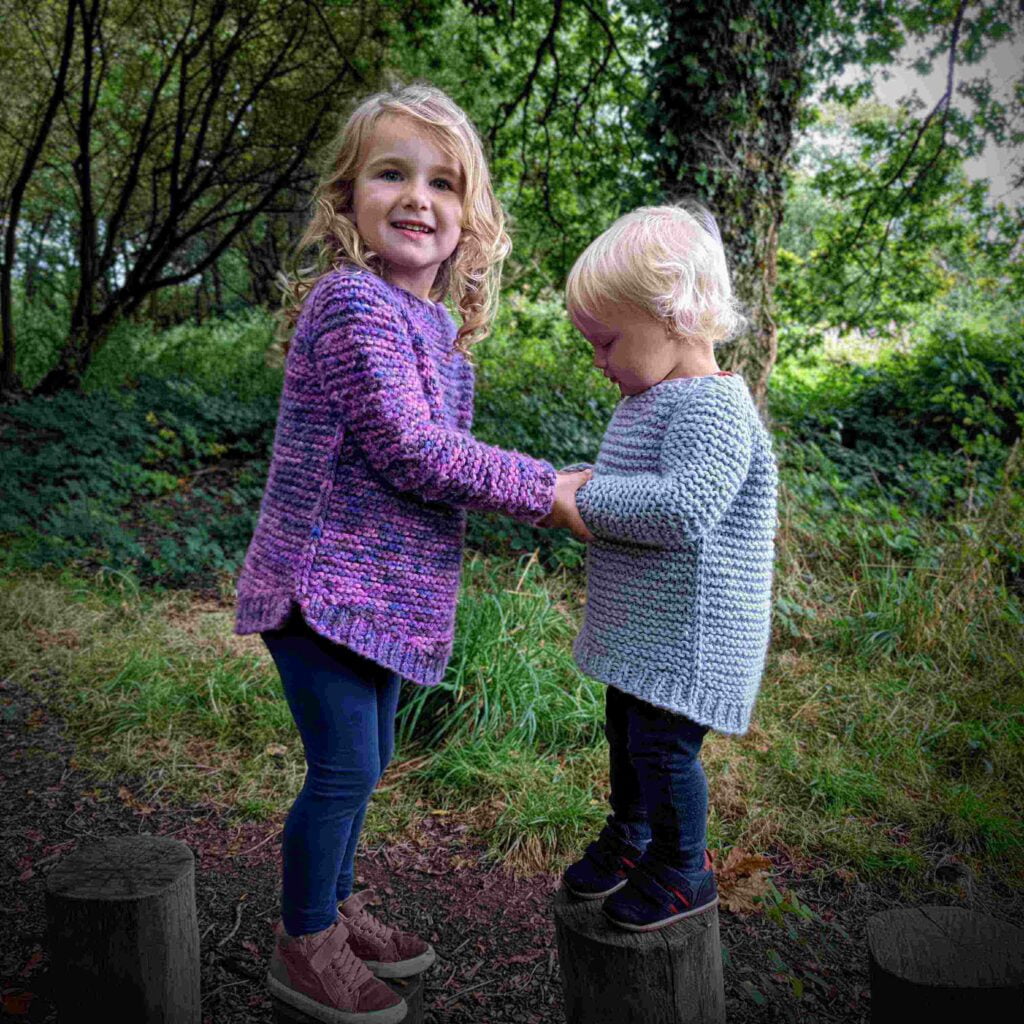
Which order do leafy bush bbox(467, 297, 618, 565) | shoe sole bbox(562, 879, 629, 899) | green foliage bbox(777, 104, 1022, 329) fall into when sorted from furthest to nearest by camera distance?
green foliage bbox(777, 104, 1022, 329) → leafy bush bbox(467, 297, 618, 565) → shoe sole bbox(562, 879, 629, 899)

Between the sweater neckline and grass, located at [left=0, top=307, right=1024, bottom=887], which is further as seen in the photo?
grass, located at [left=0, top=307, right=1024, bottom=887]

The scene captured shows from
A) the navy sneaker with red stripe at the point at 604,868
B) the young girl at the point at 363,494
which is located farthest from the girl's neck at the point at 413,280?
the navy sneaker with red stripe at the point at 604,868

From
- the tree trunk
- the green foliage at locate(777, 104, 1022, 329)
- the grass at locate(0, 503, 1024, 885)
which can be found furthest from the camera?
the green foliage at locate(777, 104, 1022, 329)

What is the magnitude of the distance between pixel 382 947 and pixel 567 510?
112 centimetres

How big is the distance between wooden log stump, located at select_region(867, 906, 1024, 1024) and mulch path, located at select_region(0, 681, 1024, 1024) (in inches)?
38.6

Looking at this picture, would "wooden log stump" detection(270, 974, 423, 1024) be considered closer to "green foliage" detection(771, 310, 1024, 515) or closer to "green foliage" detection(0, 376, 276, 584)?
"green foliage" detection(0, 376, 276, 584)

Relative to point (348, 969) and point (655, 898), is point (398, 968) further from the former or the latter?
point (655, 898)

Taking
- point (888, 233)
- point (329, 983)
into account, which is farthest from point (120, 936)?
point (888, 233)

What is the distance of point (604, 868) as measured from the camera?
1.90 meters

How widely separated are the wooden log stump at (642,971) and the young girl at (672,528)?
41 mm

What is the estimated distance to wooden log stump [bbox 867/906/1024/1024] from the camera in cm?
124

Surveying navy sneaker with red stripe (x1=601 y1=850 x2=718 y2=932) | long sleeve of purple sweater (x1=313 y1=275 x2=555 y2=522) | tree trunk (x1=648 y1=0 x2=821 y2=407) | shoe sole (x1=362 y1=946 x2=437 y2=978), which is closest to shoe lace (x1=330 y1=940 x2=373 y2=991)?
shoe sole (x1=362 y1=946 x2=437 y2=978)

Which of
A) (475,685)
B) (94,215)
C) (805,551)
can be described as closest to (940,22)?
(805,551)

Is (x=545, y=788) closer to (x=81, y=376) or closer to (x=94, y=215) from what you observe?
(x=81, y=376)
